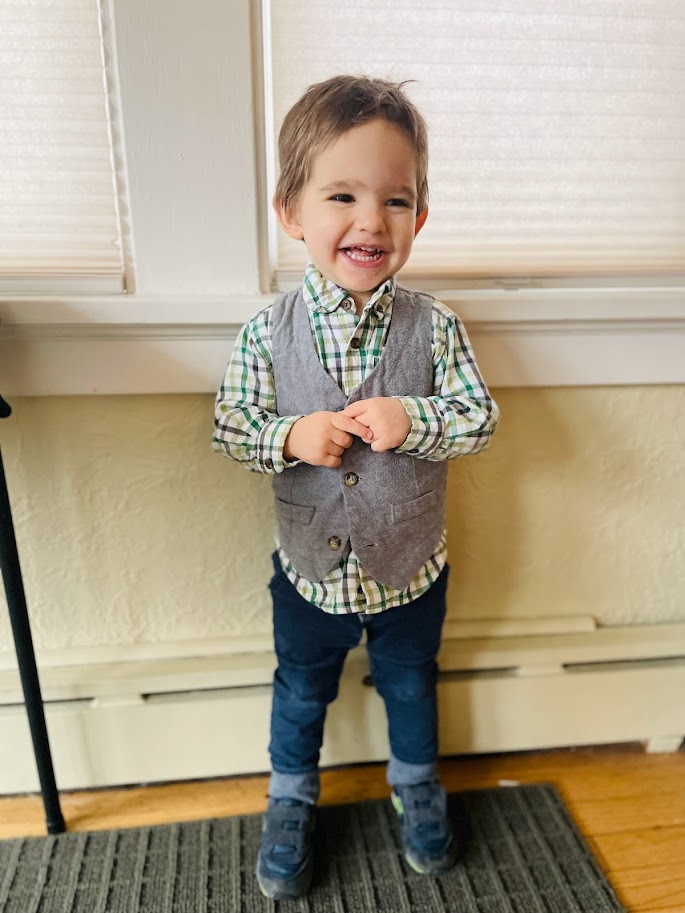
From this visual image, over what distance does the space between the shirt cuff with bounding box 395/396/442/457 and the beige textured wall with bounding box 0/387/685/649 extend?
253mm

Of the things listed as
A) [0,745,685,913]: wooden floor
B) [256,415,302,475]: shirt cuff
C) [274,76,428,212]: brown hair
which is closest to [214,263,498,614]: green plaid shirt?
[256,415,302,475]: shirt cuff

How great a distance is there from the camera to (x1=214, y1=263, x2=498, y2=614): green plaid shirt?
30.5 inches

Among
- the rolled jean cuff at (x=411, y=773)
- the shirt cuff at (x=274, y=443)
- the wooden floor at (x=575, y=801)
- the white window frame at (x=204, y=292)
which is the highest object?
the white window frame at (x=204, y=292)

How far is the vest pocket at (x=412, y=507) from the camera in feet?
2.64

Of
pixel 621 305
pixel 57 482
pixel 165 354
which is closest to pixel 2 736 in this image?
pixel 57 482

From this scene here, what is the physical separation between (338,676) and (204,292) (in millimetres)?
562

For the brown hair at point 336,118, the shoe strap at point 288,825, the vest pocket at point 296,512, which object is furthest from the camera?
the shoe strap at point 288,825

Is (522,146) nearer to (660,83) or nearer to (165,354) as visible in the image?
(660,83)

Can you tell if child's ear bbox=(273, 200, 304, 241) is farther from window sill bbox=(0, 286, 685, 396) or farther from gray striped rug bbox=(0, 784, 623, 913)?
gray striped rug bbox=(0, 784, 623, 913)

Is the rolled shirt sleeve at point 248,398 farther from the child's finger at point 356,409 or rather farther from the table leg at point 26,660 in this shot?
the table leg at point 26,660

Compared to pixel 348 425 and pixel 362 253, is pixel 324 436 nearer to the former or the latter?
pixel 348 425

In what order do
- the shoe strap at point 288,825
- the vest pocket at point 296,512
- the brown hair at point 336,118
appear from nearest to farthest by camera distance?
the brown hair at point 336,118, the vest pocket at point 296,512, the shoe strap at point 288,825

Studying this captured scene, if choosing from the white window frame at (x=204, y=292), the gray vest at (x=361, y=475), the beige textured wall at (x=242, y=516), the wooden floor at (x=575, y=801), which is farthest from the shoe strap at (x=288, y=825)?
the white window frame at (x=204, y=292)

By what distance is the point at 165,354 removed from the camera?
2.91 feet
